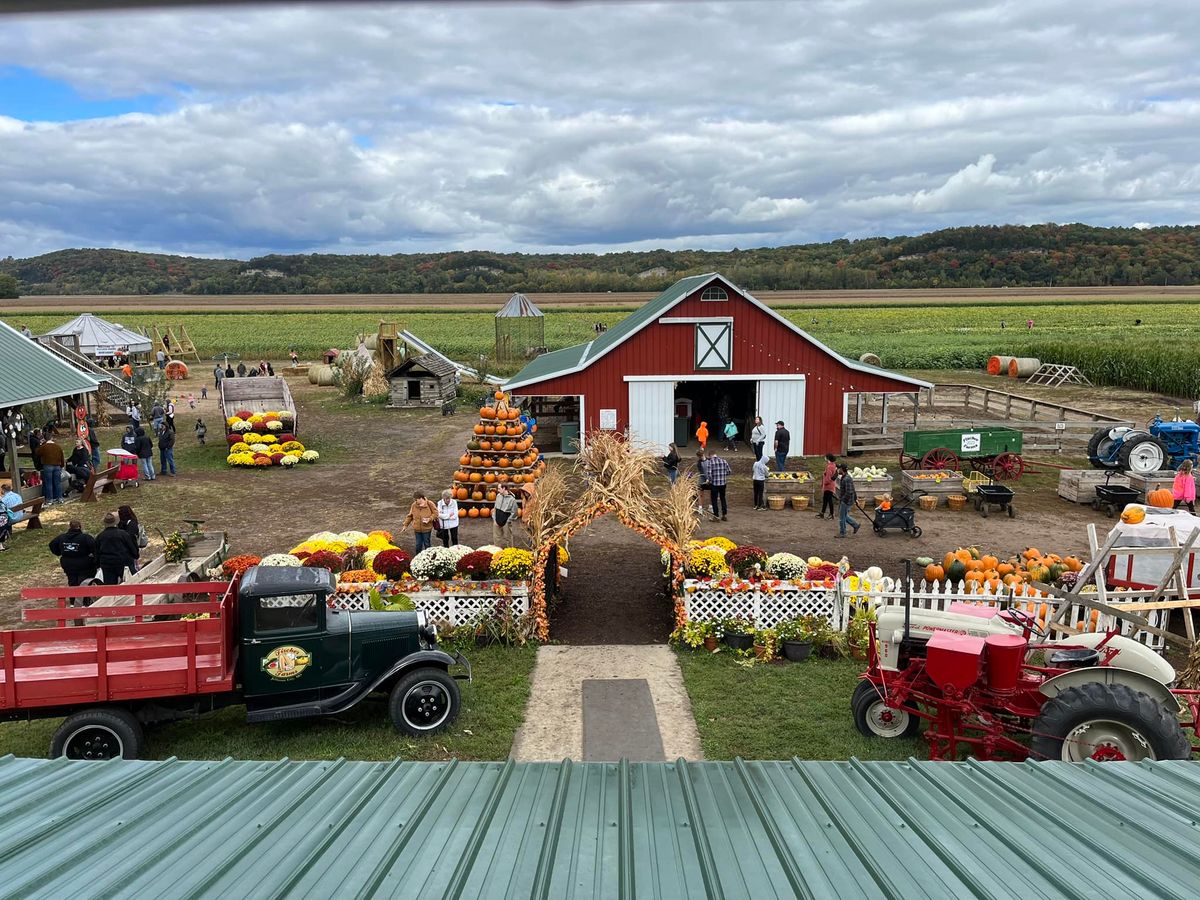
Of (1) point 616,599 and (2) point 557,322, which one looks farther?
(2) point 557,322

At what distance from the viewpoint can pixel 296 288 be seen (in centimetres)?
16762

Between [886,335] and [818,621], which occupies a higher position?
[886,335]

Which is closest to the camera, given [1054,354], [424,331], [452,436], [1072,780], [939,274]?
[1072,780]

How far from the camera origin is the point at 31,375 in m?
22.1

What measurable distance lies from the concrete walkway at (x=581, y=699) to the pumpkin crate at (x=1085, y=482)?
1309 cm

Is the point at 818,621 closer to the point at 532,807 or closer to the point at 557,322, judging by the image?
the point at 532,807

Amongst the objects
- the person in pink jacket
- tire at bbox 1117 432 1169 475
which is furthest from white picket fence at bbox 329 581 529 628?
tire at bbox 1117 432 1169 475

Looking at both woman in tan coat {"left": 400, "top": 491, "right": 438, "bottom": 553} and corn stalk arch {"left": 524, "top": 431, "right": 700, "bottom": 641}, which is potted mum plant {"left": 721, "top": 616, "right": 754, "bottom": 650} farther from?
woman in tan coat {"left": 400, "top": 491, "right": 438, "bottom": 553}

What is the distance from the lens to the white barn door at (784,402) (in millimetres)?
26906

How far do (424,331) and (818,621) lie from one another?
70797mm

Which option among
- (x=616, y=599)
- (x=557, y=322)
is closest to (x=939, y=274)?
(x=557, y=322)

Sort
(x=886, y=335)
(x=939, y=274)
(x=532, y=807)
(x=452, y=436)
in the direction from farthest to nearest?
(x=939, y=274)
(x=886, y=335)
(x=452, y=436)
(x=532, y=807)

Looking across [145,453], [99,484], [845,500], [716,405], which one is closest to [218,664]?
[845,500]

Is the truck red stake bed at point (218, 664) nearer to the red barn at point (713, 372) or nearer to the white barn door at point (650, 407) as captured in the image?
the red barn at point (713, 372)
